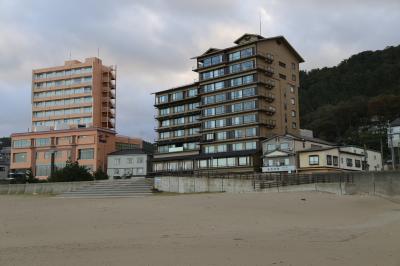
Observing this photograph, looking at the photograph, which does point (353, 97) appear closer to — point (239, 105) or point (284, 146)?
point (239, 105)

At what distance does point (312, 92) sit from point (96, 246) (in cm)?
14576

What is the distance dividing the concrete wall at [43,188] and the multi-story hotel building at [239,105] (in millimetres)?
34218

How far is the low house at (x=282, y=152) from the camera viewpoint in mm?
80562

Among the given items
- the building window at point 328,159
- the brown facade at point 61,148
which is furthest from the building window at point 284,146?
the brown facade at point 61,148

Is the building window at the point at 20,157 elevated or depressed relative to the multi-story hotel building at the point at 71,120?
depressed

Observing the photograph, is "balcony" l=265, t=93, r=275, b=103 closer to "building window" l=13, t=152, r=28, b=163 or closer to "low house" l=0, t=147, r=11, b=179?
"building window" l=13, t=152, r=28, b=163

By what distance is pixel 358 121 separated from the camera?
401ft

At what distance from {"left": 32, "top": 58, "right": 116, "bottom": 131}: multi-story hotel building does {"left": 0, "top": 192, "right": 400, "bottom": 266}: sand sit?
105 metres

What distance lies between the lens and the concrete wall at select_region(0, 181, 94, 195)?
199 feet

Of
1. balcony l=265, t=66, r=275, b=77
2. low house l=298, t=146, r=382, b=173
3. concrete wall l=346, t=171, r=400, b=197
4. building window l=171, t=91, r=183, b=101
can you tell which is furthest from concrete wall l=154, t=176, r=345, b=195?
building window l=171, t=91, r=183, b=101

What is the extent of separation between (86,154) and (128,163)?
42.8 feet

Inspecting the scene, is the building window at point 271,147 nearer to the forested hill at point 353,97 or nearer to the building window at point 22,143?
the forested hill at point 353,97

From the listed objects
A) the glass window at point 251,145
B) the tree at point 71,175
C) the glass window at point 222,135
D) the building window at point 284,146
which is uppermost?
the glass window at point 222,135

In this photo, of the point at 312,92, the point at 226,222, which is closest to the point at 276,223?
the point at 226,222
